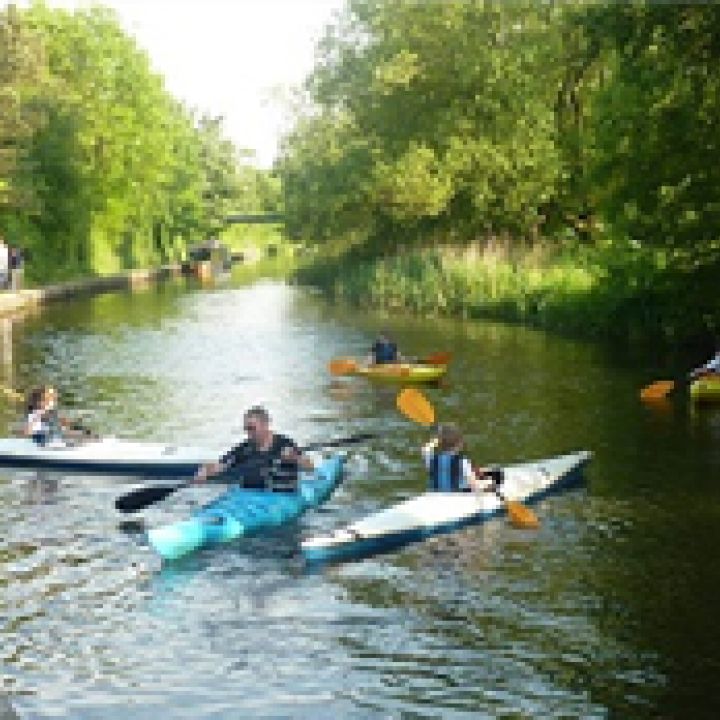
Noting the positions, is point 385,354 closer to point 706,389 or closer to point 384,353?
point 384,353

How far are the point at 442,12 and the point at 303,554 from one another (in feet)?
108

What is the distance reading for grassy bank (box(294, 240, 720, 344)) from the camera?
26078 mm

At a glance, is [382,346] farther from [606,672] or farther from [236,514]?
[606,672]

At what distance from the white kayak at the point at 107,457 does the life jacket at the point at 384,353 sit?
9031 millimetres

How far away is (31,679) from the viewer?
9258 millimetres

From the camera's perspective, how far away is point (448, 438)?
13.9m

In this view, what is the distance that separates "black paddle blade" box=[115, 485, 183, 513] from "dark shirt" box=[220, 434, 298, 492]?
27.1 inches

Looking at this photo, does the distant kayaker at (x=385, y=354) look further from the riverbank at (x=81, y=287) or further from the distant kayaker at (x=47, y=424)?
the riverbank at (x=81, y=287)

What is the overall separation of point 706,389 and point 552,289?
43.1 ft

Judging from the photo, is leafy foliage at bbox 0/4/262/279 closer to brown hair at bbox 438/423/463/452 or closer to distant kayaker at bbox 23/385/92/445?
distant kayaker at bbox 23/385/92/445

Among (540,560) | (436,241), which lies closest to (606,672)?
(540,560)

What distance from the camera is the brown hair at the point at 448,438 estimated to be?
13.8 metres

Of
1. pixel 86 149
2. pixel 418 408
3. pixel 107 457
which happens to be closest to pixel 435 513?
pixel 418 408

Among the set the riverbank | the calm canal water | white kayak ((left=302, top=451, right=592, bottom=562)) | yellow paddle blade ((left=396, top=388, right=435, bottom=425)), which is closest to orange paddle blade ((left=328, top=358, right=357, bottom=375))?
the calm canal water
